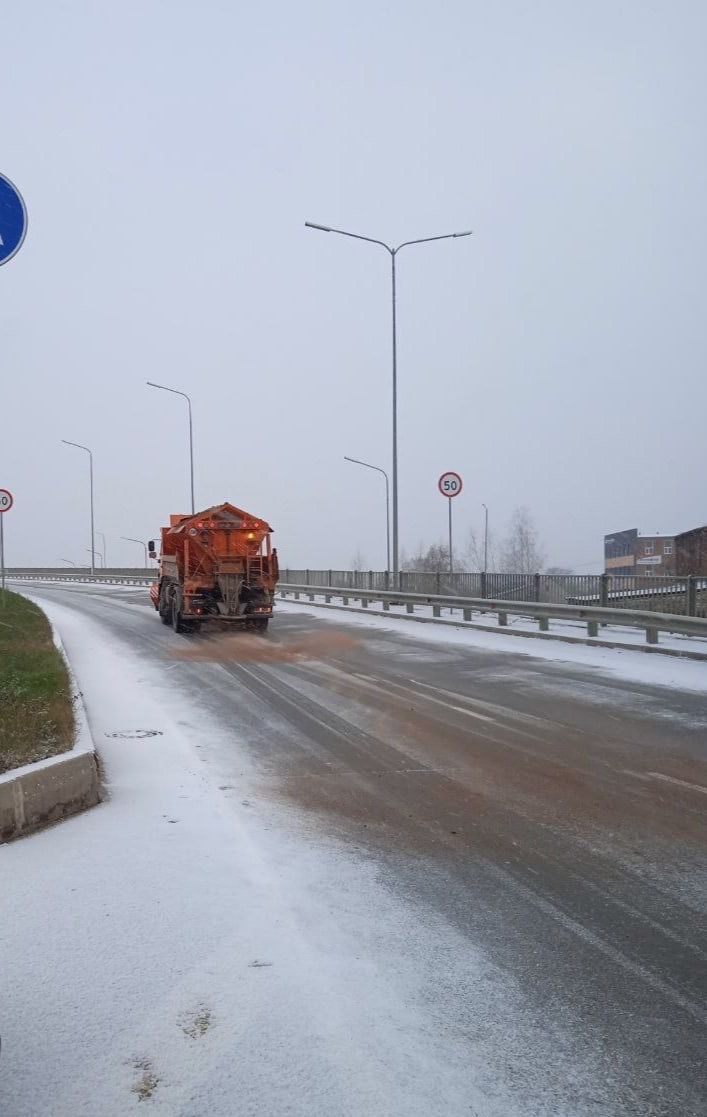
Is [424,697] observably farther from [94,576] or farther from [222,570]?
[94,576]

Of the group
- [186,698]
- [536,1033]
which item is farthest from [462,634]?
[536,1033]

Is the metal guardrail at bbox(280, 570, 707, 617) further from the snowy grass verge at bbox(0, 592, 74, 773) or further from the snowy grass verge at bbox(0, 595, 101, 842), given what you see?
the snowy grass verge at bbox(0, 595, 101, 842)

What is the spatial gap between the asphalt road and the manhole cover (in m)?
0.95

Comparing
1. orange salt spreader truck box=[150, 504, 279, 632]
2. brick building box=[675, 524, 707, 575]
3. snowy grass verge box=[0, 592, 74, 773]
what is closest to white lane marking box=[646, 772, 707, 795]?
snowy grass verge box=[0, 592, 74, 773]

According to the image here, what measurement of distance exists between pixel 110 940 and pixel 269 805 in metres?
2.34

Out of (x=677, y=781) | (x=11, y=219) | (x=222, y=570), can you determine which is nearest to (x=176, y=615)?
(x=222, y=570)

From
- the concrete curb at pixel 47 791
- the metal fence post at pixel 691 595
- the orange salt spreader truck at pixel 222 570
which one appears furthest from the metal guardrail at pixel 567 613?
the concrete curb at pixel 47 791

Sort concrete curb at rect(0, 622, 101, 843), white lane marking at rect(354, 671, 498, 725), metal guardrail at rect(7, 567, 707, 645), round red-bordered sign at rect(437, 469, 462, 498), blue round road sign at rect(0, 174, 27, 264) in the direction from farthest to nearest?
round red-bordered sign at rect(437, 469, 462, 498) → metal guardrail at rect(7, 567, 707, 645) → white lane marking at rect(354, 671, 498, 725) → blue round road sign at rect(0, 174, 27, 264) → concrete curb at rect(0, 622, 101, 843)

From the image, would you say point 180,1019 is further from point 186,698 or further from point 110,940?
point 186,698

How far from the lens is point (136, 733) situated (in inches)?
341

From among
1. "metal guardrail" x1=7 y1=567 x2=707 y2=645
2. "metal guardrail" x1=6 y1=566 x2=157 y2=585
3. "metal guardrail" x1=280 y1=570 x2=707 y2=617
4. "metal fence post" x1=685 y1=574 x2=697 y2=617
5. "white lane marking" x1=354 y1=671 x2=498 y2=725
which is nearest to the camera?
"white lane marking" x1=354 y1=671 x2=498 y2=725

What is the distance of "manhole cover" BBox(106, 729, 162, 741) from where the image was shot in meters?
8.48

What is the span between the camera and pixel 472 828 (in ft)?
18.5

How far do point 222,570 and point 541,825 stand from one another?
1606 cm
